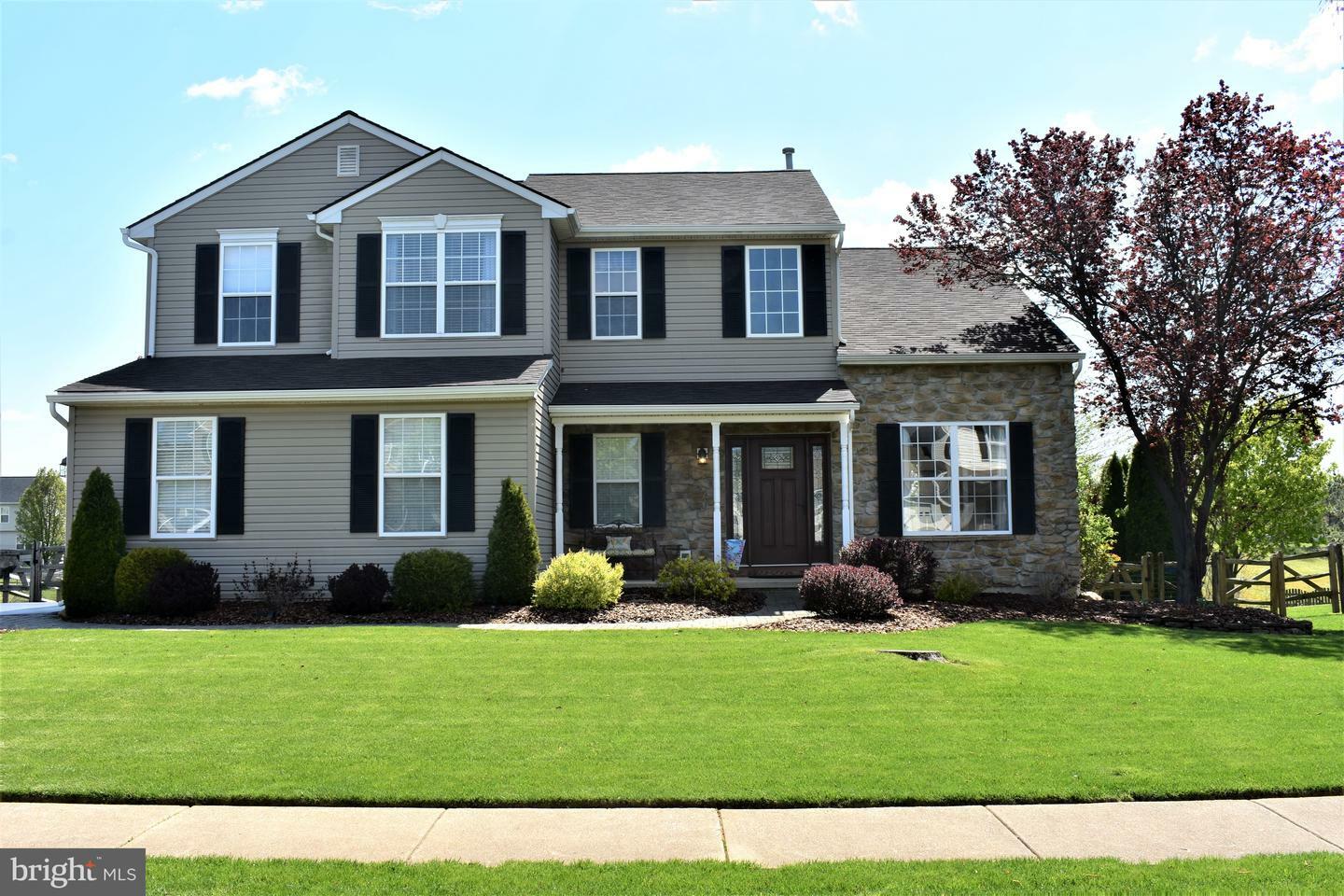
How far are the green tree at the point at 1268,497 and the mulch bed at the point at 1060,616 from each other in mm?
12253

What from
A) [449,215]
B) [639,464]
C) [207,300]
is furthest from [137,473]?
[639,464]

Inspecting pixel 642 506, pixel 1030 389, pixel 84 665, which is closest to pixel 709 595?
pixel 642 506

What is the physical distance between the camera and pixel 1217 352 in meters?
14.2

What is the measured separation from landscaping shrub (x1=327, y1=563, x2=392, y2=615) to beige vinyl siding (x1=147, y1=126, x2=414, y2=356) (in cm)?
448

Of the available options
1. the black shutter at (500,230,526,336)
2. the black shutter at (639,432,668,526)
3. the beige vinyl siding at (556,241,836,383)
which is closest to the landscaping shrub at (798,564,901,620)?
the black shutter at (639,432,668,526)

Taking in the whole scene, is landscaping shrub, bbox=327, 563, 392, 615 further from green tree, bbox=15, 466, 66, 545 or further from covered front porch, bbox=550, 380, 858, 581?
green tree, bbox=15, 466, 66, 545

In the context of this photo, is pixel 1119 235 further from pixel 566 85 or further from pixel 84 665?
pixel 84 665

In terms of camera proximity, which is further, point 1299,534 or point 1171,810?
point 1299,534

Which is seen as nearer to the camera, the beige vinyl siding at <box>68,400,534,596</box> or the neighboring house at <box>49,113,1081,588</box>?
the beige vinyl siding at <box>68,400,534,596</box>

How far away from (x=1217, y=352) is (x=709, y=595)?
25.9 feet

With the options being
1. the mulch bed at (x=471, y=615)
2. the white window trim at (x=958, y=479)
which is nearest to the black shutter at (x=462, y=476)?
the mulch bed at (x=471, y=615)

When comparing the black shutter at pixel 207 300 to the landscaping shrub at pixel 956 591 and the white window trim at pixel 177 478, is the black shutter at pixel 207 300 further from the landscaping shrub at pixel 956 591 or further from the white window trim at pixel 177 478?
the landscaping shrub at pixel 956 591

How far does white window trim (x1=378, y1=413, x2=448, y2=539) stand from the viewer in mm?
14148

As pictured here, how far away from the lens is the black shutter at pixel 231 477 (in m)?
14.4
